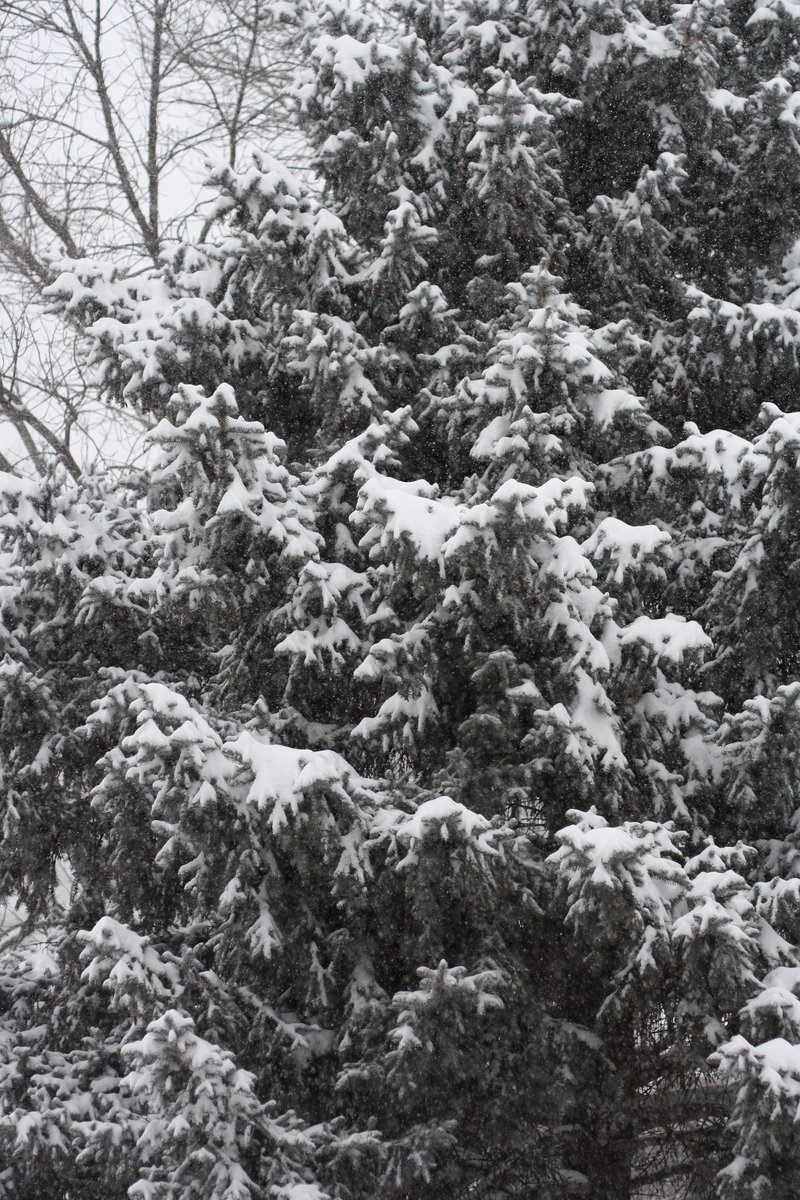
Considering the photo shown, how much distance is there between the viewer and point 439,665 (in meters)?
5.10

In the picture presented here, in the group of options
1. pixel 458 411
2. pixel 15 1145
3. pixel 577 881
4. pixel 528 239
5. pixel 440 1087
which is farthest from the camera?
pixel 528 239

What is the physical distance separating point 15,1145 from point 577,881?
335 centimetres

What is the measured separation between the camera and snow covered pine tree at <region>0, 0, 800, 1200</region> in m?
4.37

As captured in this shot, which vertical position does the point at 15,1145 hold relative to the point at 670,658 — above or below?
below

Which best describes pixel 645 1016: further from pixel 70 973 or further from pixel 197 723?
pixel 70 973

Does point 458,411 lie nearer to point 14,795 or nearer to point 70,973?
point 14,795

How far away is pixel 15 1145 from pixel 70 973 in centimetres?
110

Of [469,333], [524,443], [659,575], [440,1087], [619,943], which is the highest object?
[469,333]

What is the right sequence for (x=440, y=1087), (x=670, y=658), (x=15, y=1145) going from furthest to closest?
1. (x=15, y=1145)
2. (x=670, y=658)
3. (x=440, y=1087)

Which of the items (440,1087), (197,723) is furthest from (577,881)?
(197,723)

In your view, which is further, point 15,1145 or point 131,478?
point 131,478

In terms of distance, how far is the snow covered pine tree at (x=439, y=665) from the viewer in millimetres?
4367

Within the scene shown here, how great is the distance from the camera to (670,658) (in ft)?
16.3

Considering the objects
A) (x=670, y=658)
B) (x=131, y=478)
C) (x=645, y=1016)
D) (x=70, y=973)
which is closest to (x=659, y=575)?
(x=670, y=658)
